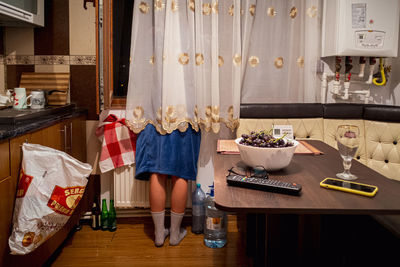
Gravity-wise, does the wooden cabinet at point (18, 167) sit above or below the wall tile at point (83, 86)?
below

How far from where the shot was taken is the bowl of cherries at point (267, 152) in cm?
129

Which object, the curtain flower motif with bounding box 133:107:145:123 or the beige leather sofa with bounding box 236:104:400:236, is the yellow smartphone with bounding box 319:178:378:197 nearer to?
the beige leather sofa with bounding box 236:104:400:236

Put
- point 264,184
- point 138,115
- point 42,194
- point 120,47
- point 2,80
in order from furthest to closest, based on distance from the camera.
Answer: point 120,47, point 2,80, point 138,115, point 42,194, point 264,184

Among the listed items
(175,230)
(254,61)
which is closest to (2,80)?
(175,230)

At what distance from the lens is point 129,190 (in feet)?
8.52

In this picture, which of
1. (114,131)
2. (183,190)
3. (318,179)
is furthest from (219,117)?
(318,179)

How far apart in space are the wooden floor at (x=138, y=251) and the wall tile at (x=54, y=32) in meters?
1.35

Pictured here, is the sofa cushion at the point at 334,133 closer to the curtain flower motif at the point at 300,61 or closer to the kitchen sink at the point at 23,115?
the curtain flower motif at the point at 300,61

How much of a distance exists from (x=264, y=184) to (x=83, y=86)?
1966mm

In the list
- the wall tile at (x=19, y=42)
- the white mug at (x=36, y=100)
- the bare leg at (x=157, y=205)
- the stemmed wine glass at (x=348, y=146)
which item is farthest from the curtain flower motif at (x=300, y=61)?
the wall tile at (x=19, y=42)

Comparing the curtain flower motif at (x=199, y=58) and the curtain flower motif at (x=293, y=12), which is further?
the curtain flower motif at (x=293, y=12)

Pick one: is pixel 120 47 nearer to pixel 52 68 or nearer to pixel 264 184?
pixel 52 68

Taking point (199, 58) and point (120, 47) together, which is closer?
point (199, 58)

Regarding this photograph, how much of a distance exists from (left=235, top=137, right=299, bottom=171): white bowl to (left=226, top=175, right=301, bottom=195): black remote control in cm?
14
